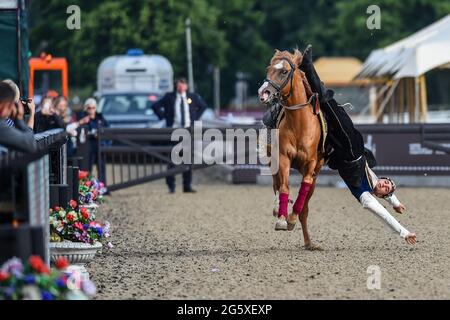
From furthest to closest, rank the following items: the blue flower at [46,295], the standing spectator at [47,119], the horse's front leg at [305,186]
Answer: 1. the standing spectator at [47,119]
2. the horse's front leg at [305,186]
3. the blue flower at [46,295]

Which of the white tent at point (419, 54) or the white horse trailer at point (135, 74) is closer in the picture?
the white tent at point (419, 54)

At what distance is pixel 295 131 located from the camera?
526 inches

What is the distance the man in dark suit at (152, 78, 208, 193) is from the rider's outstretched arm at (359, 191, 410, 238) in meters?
10.0

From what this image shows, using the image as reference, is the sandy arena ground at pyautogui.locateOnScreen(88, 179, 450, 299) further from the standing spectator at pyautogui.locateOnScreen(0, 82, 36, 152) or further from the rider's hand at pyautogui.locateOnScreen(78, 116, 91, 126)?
the rider's hand at pyautogui.locateOnScreen(78, 116, 91, 126)

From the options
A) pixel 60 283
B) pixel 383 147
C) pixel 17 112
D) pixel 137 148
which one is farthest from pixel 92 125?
pixel 60 283

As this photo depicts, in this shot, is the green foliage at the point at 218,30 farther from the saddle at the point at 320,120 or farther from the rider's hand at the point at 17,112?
the rider's hand at the point at 17,112

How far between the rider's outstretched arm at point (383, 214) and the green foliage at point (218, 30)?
1499 inches

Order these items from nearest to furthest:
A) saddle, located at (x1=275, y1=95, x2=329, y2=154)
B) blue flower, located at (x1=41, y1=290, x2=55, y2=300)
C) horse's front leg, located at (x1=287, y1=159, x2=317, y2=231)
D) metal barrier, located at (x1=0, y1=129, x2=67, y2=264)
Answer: blue flower, located at (x1=41, y1=290, x2=55, y2=300)
metal barrier, located at (x1=0, y1=129, x2=67, y2=264)
horse's front leg, located at (x1=287, y1=159, x2=317, y2=231)
saddle, located at (x1=275, y1=95, x2=329, y2=154)

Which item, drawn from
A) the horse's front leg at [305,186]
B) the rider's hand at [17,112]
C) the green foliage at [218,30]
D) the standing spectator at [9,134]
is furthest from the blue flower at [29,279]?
the green foliage at [218,30]

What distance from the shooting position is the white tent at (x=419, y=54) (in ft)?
90.4

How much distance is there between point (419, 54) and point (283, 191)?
1513 centimetres

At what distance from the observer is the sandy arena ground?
10539 millimetres

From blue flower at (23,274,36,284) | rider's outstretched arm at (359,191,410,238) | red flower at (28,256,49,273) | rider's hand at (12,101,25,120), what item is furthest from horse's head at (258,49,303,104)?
blue flower at (23,274,36,284)

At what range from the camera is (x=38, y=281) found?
8.27m
